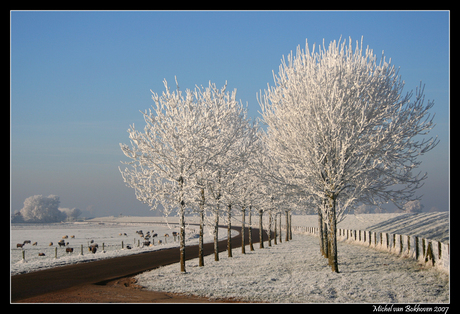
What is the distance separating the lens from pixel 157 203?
17.3m

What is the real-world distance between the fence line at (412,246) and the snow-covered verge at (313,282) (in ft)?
1.50

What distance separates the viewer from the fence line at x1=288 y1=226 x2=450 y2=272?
14.4 meters

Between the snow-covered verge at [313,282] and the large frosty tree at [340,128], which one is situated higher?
the large frosty tree at [340,128]

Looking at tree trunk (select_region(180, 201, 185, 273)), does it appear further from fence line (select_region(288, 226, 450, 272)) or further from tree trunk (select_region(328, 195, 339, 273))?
fence line (select_region(288, 226, 450, 272))

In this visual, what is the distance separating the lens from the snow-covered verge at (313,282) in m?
11.2

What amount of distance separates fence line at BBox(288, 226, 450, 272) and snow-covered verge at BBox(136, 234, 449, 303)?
456 mm

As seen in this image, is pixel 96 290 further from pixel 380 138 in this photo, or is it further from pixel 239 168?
pixel 380 138

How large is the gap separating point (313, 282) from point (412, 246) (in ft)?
28.3

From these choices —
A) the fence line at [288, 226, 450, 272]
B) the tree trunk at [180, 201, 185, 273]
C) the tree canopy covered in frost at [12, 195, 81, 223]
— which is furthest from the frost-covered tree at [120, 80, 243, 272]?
the tree canopy covered in frost at [12, 195, 81, 223]

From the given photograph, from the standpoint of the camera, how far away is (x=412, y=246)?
18.9m

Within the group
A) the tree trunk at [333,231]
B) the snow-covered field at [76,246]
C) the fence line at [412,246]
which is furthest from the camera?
the snow-covered field at [76,246]

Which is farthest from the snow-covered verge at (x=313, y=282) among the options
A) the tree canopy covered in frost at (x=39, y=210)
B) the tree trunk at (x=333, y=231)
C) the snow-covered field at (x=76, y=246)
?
the tree canopy covered in frost at (x=39, y=210)

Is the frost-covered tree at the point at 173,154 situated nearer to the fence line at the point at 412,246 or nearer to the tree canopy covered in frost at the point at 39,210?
the fence line at the point at 412,246
